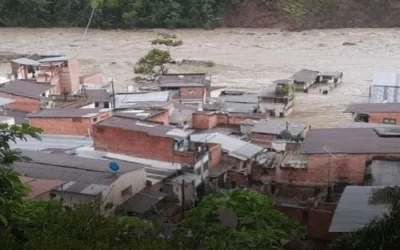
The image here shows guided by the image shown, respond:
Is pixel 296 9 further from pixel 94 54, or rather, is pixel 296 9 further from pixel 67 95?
pixel 67 95

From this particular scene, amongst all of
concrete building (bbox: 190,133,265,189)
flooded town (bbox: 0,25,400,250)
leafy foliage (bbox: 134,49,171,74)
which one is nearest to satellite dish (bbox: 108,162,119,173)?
flooded town (bbox: 0,25,400,250)

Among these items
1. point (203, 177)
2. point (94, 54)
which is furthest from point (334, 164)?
point (94, 54)

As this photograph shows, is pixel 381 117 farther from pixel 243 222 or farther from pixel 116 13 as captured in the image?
pixel 116 13

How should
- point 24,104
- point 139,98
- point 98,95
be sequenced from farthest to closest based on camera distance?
point 98,95
point 139,98
point 24,104

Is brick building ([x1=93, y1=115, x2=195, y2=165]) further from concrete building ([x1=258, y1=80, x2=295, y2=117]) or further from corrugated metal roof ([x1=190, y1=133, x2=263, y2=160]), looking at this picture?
concrete building ([x1=258, y1=80, x2=295, y2=117])

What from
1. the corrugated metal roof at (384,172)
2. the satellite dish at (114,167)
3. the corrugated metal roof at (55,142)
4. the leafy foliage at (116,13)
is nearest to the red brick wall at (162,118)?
the corrugated metal roof at (55,142)

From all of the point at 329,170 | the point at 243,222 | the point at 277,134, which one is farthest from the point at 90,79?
the point at 243,222
